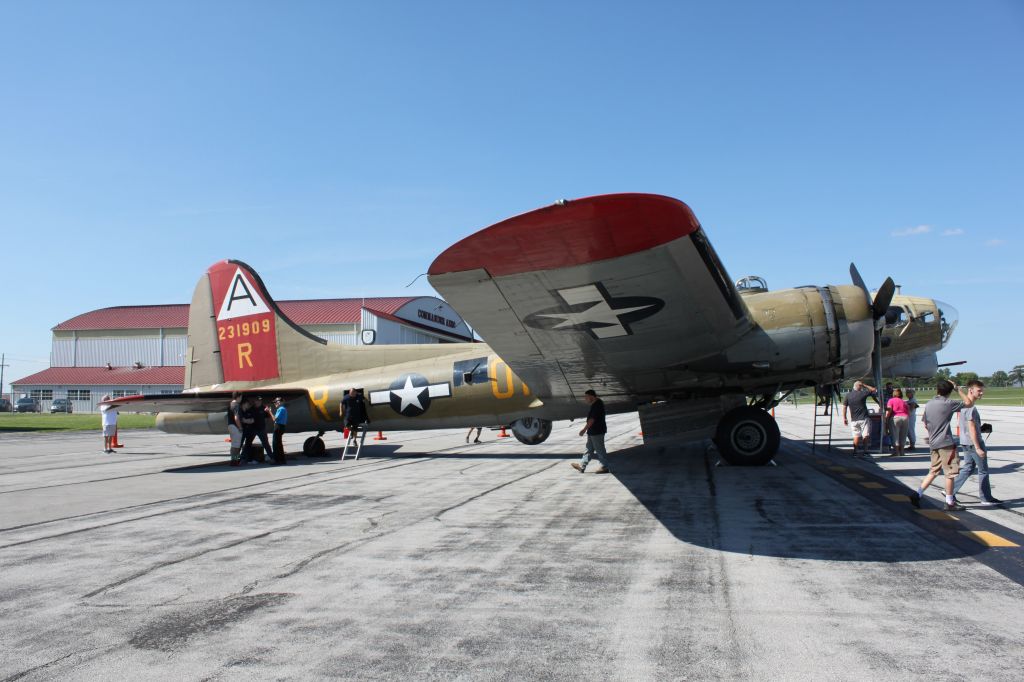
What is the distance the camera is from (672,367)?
30.8 feet

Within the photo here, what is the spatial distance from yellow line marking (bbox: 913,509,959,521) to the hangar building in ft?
136

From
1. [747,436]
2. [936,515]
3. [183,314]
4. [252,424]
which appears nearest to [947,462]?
[936,515]

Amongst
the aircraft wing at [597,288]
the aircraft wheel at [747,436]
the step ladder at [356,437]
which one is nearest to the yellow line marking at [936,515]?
the aircraft wing at [597,288]

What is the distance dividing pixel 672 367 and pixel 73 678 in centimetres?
791

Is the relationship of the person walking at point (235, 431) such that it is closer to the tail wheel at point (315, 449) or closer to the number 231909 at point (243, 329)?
the tail wheel at point (315, 449)

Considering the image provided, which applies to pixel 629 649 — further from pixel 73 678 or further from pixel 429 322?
pixel 429 322

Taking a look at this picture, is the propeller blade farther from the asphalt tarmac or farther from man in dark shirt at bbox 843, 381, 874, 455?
man in dark shirt at bbox 843, 381, 874, 455

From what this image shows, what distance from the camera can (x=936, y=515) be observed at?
634 cm

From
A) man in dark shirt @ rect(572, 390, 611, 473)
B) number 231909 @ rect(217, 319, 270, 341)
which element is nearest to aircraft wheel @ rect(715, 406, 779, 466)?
man in dark shirt @ rect(572, 390, 611, 473)

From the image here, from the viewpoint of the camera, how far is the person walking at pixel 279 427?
13227 mm

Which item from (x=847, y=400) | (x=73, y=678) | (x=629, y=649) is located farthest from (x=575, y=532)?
(x=847, y=400)

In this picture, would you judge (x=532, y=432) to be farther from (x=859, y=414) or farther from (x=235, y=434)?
(x=859, y=414)

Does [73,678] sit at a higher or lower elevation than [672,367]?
lower

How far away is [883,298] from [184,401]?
505 inches
